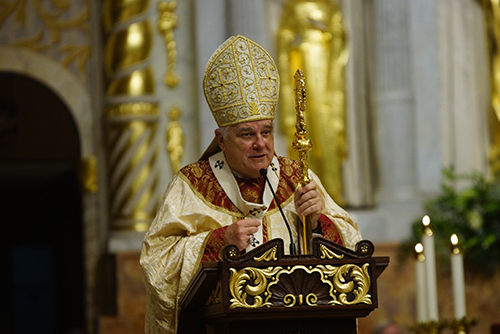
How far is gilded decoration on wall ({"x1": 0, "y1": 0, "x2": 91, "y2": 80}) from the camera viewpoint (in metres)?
6.77

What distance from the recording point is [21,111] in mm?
6688

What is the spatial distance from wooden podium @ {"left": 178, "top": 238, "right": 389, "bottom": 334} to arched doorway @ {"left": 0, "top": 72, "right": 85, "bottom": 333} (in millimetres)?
4197

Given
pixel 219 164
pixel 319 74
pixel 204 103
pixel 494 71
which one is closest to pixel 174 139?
pixel 204 103

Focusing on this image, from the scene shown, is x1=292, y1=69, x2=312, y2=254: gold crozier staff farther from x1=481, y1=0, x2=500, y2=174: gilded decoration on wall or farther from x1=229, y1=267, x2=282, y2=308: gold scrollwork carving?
x1=481, y1=0, x2=500, y2=174: gilded decoration on wall

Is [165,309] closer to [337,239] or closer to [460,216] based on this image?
[337,239]

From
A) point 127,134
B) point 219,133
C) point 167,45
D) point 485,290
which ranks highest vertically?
point 167,45

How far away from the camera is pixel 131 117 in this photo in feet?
21.2

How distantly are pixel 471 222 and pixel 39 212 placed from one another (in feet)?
16.9

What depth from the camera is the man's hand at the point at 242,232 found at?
2.93m

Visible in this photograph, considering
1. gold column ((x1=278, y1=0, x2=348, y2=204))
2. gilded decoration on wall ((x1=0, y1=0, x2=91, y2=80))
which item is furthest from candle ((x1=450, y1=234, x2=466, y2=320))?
gilded decoration on wall ((x1=0, y1=0, x2=91, y2=80))

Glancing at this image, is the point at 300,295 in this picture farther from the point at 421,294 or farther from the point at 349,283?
the point at 421,294

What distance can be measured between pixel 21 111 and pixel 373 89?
284 cm

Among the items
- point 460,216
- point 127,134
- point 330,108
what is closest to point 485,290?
point 460,216

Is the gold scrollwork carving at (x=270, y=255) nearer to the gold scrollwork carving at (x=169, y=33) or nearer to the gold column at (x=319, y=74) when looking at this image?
the gold column at (x=319, y=74)
